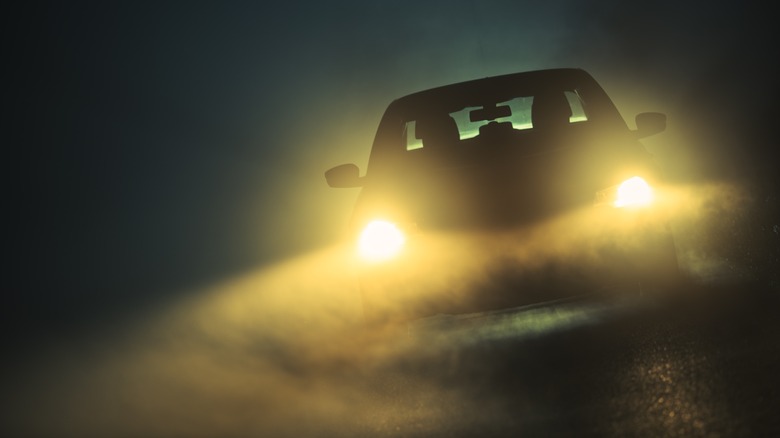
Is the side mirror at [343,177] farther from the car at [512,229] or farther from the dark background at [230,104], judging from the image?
the dark background at [230,104]

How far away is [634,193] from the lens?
16.2 feet

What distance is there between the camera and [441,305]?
4.89 metres

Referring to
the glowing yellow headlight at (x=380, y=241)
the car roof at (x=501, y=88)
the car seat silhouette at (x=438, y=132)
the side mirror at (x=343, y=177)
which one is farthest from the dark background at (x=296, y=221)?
the car roof at (x=501, y=88)

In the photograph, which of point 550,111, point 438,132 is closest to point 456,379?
point 438,132

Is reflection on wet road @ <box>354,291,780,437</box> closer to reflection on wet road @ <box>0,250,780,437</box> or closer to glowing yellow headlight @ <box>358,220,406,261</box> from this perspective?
reflection on wet road @ <box>0,250,780,437</box>

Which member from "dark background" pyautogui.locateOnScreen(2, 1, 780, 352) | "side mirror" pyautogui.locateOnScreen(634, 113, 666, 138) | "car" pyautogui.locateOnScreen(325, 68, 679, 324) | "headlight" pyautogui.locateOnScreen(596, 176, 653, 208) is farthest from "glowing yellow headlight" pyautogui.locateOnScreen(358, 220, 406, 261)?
"dark background" pyautogui.locateOnScreen(2, 1, 780, 352)

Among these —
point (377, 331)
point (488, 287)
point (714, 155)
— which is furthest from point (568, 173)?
point (714, 155)

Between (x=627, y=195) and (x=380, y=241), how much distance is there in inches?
48.9

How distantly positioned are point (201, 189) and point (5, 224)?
10.5ft

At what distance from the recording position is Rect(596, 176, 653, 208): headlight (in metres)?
4.86

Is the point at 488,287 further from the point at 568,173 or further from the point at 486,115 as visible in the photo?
the point at 486,115

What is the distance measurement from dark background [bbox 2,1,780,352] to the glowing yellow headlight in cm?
848

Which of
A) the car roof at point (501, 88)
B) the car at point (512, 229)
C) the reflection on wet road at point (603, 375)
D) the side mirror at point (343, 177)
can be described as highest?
the car roof at point (501, 88)

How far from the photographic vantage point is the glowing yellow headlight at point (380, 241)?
5000 millimetres
